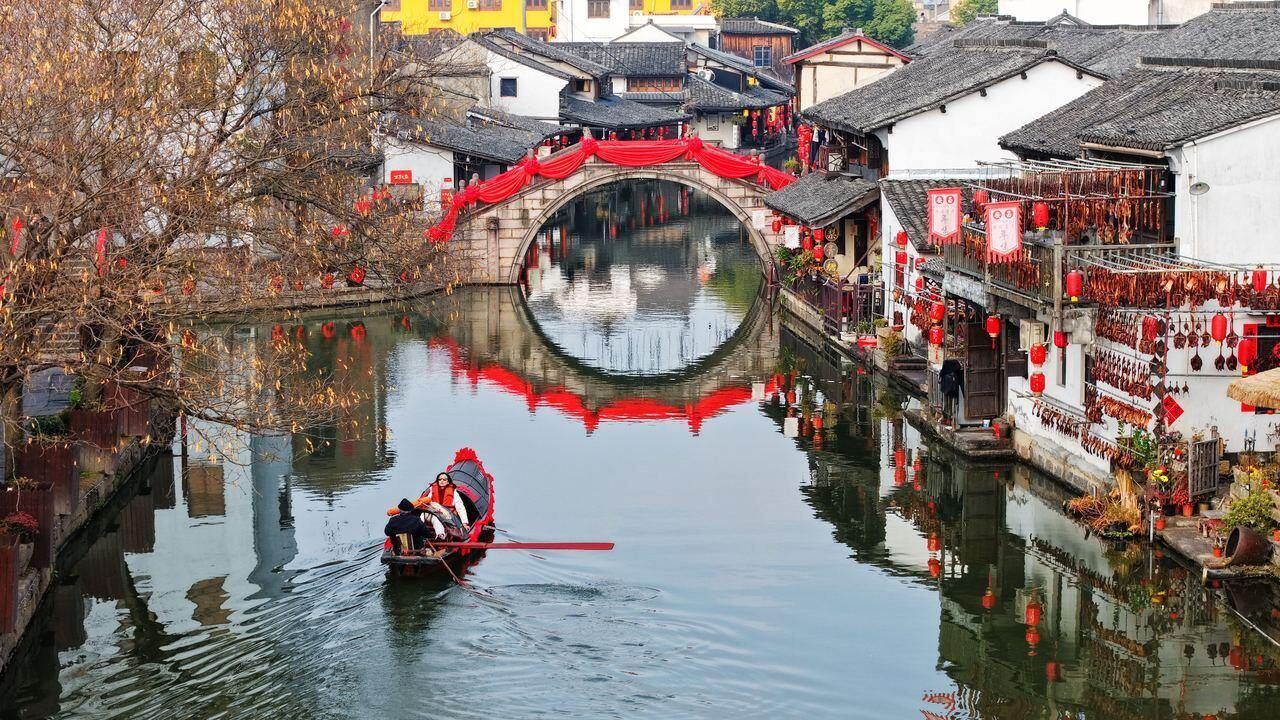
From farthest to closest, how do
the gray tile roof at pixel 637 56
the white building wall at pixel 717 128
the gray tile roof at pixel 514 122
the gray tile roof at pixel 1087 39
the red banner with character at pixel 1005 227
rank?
the white building wall at pixel 717 128, the gray tile roof at pixel 637 56, the gray tile roof at pixel 514 122, the gray tile roof at pixel 1087 39, the red banner with character at pixel 1005 227

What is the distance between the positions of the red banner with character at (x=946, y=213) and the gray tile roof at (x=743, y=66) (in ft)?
216

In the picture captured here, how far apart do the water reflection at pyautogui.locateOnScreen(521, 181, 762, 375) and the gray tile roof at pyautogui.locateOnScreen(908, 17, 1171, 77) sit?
12.2 m

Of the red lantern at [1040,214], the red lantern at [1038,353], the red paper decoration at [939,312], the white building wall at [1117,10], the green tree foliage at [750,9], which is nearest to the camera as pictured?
the red lantern at [1040,214]

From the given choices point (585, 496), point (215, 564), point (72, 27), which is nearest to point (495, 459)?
point (585, 496)

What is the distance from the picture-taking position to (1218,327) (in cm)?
2641

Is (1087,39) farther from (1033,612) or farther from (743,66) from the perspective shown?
(743,66)

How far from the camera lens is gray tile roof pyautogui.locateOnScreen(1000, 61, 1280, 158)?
28531 millimetres

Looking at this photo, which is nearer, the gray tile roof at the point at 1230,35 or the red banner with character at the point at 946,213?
the red banner with character at the point at 946,213

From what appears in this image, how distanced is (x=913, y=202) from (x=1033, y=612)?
20.5 metres

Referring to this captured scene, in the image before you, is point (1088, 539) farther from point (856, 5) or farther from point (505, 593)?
point (856, 5)

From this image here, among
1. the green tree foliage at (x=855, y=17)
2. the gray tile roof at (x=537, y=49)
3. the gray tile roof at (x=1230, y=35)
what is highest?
the green tree foliage at (x=855, y=17)

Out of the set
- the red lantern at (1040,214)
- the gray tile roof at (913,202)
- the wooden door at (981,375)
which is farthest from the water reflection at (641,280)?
the red lantern at (1040,214)

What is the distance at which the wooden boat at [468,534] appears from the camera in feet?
86.0

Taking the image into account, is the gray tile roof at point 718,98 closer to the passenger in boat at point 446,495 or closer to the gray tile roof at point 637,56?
the gray tile roof at point 637,56
